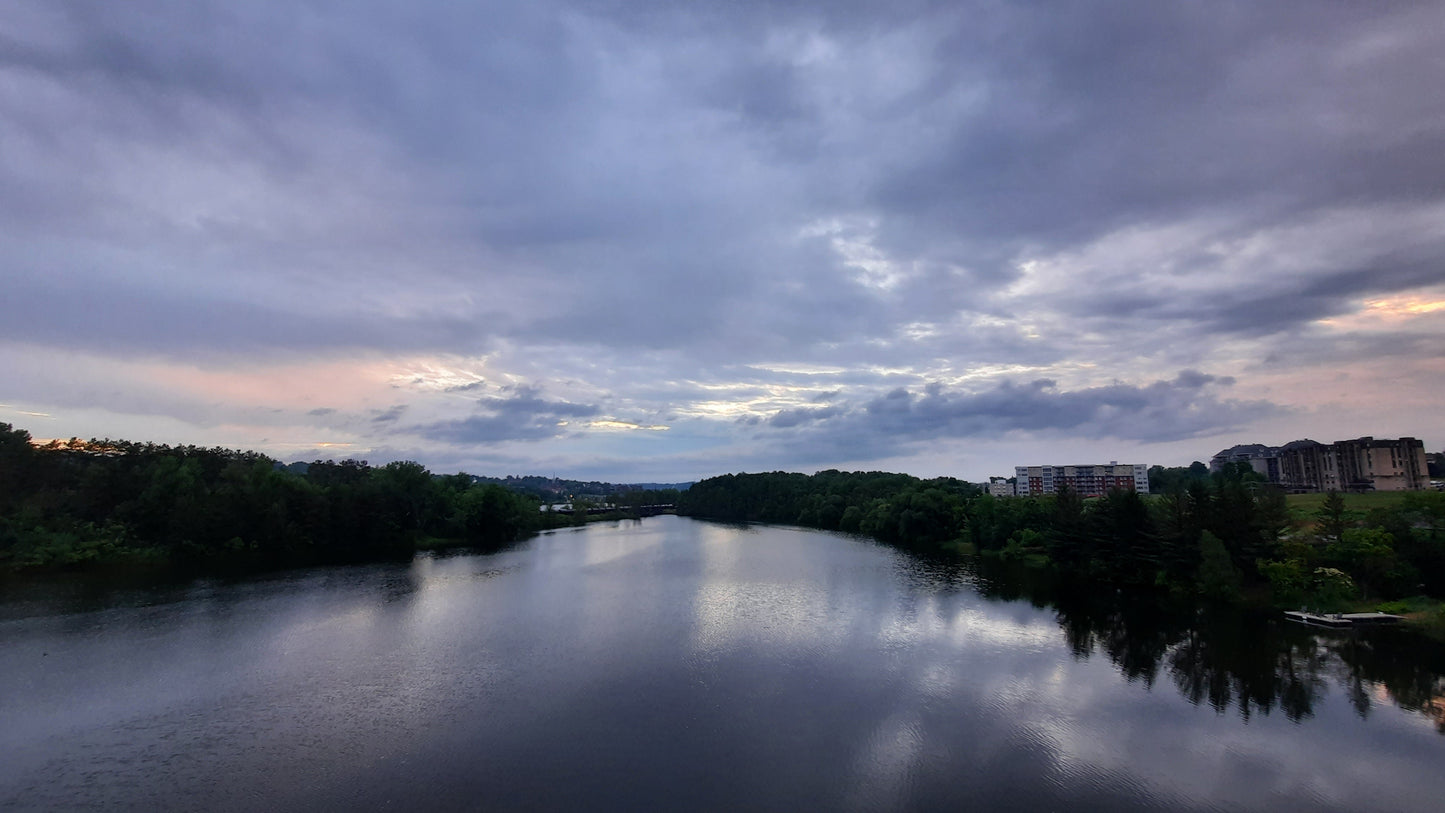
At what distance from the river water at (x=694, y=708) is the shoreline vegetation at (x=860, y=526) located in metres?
6.61

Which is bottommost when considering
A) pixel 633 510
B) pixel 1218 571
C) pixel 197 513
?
pixel 1218 571

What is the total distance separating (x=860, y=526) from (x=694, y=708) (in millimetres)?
73879

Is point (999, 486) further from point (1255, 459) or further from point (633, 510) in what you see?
point (633, 510)

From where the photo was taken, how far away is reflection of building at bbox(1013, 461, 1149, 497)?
138000mm

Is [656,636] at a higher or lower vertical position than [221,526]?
lower

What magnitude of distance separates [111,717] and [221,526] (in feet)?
143

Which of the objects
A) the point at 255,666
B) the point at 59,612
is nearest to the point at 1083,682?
the point at 255,666

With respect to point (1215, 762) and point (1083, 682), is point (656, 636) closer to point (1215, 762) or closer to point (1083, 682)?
point (1083, 682)

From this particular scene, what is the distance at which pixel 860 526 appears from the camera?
90.2 meters

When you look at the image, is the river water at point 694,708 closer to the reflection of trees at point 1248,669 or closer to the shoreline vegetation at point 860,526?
the reflection of trees at point 1248,669

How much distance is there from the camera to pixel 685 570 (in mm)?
49969

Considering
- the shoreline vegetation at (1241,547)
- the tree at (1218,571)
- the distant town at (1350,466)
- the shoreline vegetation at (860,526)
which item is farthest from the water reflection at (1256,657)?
the distant town at (1350,466)

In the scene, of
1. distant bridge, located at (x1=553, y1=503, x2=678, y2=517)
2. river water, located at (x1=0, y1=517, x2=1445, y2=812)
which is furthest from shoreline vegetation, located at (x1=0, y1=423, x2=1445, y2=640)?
distant bridge, located at (x1=553, y1=503, x2=678, y2=517)

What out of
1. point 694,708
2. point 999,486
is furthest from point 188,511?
point 999,486
